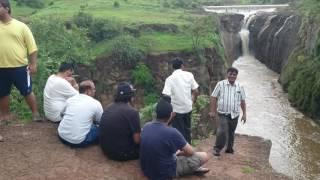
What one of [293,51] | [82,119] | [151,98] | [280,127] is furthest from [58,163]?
[293,51]

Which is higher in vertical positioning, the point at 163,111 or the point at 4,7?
the point at 4,7

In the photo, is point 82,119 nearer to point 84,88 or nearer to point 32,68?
point 84,88

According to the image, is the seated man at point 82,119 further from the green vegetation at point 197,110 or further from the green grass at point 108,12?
the green grass at point 108,12

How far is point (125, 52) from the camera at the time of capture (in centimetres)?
2491

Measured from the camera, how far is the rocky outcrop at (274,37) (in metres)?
40.3

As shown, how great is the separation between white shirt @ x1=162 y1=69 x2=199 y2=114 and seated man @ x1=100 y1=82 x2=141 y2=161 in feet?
7.92

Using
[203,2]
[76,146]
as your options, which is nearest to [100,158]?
[76,146]

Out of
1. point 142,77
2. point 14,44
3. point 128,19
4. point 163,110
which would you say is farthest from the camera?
point 128,19

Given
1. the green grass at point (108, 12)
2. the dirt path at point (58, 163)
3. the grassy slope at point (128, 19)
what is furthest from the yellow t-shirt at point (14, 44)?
the green grass at point (108, 12)

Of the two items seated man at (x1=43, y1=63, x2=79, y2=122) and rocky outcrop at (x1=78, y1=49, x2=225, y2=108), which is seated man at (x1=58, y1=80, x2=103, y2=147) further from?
rocky outcrop at (x1=78, y1=49, x2=225, y2=108)

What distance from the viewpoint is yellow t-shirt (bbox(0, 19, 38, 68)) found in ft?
31.6

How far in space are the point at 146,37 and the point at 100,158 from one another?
62.8 feet

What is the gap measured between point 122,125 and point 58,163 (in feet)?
4.81

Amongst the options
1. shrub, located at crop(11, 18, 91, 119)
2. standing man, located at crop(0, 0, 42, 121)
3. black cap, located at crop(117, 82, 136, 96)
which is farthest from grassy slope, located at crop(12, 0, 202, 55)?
black cap, located at crop(117, 82, 136, 96)
